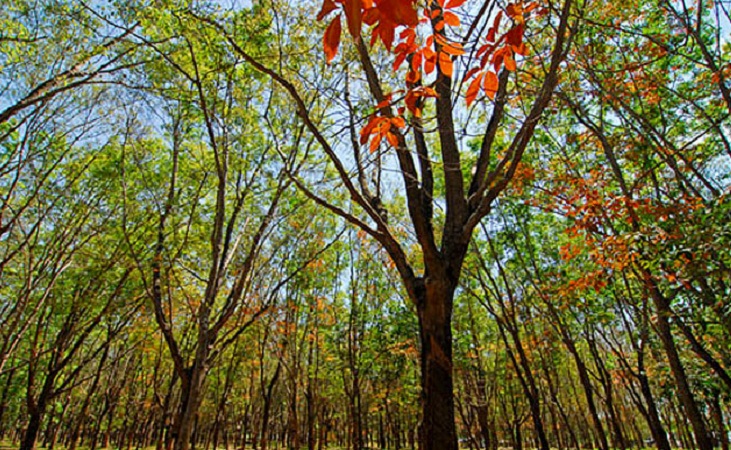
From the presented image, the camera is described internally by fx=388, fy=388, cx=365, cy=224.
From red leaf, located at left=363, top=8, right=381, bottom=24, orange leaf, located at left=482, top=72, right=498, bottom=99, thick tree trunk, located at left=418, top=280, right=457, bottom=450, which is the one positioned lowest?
thick tree trunk, located at left=418, top=280, right=457, bottom=450

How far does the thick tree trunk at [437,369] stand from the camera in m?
2.37

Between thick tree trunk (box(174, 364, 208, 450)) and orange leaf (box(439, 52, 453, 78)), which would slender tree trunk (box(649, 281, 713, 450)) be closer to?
orange leaf (box(439, 52, 453, 78))

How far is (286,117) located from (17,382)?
20559 millimetres

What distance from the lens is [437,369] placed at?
2.47m

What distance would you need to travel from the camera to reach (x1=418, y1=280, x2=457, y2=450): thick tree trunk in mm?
2367

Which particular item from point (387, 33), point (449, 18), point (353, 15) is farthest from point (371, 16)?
point (449, 18)

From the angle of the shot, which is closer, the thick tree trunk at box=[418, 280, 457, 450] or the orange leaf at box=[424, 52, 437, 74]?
the orange leaf at box=[424, 52, 437, 74]

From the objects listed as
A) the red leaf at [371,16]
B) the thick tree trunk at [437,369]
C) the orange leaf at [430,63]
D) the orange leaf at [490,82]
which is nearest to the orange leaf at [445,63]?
the orange leaf at [430,63]

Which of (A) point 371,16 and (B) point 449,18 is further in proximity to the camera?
(B) point 449,18

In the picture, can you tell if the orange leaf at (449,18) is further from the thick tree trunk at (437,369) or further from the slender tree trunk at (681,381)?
the slender tree trunk at (681,381)

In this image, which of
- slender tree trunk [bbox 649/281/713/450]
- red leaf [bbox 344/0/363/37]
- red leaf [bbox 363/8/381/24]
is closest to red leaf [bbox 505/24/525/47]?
red leaf [bbox 363/8/381/24]

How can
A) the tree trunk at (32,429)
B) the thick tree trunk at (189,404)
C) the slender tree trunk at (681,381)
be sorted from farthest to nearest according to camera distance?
the tree trunk at (32,429)
the slender tree trunk at (681,381)
the thick tree trunk at (189,404)

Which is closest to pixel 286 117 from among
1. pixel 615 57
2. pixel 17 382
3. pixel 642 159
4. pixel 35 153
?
pixel 35 153

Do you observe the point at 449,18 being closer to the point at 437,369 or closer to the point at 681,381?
the point at 437,369
